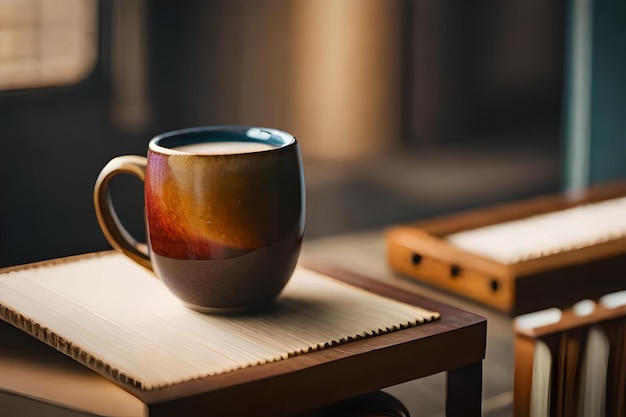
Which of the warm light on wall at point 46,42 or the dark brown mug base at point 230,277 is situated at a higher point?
the warm light on wall at point 46,42

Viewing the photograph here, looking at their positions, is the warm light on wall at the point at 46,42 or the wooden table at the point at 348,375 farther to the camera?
the warm light on wall at the point at 46,42

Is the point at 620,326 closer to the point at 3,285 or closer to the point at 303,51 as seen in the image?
the point at 3,285

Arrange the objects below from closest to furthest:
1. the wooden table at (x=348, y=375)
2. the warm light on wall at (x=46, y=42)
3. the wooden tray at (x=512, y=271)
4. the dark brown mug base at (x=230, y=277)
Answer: the wooden table at (x=348, y=375), the dark brown mug base at (x=230, y=277), the wooden tray at (x=512, y=271), the warm light on wall at (x=46, y=42)

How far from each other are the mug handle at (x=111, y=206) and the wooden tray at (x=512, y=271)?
0.42 meters

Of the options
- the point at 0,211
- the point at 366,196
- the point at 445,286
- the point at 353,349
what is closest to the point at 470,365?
the point at 353,349

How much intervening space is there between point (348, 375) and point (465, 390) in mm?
124

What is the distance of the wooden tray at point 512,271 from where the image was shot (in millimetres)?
1083

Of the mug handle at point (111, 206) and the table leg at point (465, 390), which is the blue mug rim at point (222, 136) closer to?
the mug handle at point (111, 206)

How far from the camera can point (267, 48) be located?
4.66 ft

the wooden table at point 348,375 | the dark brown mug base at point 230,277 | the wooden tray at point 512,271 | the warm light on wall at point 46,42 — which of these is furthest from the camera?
the warm light on wall at point 46,42

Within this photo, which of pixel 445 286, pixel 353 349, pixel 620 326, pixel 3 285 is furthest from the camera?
pixel 445 286

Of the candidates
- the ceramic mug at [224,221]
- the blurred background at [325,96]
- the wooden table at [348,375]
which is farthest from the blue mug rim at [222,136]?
the blurred background at [325,96]

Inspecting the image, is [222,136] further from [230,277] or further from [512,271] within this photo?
[512,271]

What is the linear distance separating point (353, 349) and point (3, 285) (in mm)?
314
